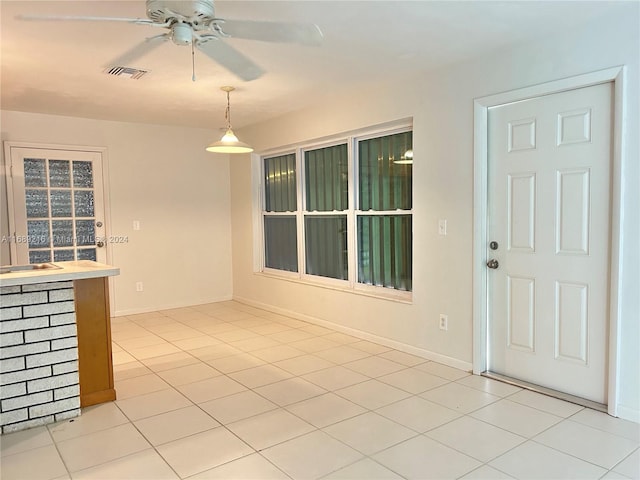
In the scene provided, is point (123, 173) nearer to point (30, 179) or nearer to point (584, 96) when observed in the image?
point (30, 179)

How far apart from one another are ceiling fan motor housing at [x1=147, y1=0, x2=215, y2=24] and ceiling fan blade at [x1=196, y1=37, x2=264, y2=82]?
0.28 metres

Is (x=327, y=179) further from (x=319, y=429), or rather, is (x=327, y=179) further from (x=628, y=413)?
(x=628, y=413)

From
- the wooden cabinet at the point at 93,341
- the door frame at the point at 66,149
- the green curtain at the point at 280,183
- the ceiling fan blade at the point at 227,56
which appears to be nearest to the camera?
the ceiling fan blade at the point at 227,56

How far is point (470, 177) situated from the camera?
3447 millimetres

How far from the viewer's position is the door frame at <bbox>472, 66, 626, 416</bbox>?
2.64 m

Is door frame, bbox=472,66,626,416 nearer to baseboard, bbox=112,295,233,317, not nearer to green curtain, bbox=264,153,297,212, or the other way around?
green curtain, bbox=264,153,297,212

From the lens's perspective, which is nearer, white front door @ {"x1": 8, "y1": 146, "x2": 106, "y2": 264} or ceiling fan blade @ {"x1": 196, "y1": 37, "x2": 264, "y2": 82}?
ceiling fan blade @ {"x1": 196, "y1": 37, "x2": 264, "y2": 82}

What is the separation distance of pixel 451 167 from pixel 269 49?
1630 mm

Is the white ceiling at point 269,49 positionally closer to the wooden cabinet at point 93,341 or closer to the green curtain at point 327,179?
the green curtain at point 327,179

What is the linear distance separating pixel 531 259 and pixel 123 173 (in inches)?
187

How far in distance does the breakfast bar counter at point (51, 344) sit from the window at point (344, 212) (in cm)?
241

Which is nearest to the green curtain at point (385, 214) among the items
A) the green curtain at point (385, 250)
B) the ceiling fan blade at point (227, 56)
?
the green curtain at point (385, 250)

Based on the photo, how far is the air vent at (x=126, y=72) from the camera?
3.54m

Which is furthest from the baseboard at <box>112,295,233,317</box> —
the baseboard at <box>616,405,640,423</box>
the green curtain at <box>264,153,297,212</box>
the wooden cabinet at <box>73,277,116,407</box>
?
the baseboard at <box>616,405,640,423</box>
